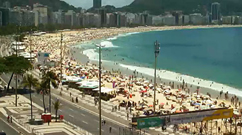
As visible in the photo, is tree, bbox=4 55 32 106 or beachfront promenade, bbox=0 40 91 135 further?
tree, bbox=4 55 32 106

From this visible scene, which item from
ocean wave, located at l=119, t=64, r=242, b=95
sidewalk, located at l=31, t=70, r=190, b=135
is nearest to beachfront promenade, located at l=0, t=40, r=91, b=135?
sidewalk, located at l=31, t=70, r=190, b=135

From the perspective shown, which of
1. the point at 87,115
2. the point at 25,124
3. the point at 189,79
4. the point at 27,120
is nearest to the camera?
the point at 25,124

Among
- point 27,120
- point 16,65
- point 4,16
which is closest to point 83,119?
point 27,120

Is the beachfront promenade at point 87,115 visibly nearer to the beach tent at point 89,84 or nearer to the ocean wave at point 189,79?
the beach tent at point 89,84

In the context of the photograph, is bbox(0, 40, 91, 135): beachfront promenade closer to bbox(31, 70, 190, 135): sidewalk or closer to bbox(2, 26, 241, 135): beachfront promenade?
bbox(2, 26, 241, 135): beachfront promenade

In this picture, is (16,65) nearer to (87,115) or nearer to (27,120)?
(27,120)

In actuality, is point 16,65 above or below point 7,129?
above

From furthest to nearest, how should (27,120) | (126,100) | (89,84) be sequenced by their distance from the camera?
(89,84)
(126,100)
(27,120)

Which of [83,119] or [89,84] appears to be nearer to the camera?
[83,119]

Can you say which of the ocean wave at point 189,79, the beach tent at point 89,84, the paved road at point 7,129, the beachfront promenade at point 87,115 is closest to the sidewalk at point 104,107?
the beachfront promenade at point 87,115

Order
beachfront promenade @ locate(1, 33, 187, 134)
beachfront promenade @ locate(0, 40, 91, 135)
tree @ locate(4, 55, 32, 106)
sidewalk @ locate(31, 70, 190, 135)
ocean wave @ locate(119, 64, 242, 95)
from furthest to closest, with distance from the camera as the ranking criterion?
ocean wave @ locate(119, 64, 242, 95) < tree @ locate(4, 55, 32, 106) < beachfront promenade @ locate(1, 33, 187, 134) < sidewalk @ locate(31, 70, 190, 135) < beachfront promenade @ locate(0, 40, 91, 135)

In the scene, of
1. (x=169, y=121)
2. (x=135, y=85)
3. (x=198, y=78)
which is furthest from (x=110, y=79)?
(x=169, y=121)

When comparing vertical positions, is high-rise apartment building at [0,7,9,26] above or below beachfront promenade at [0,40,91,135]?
above

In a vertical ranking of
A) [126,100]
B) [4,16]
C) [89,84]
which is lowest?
[126,100]
